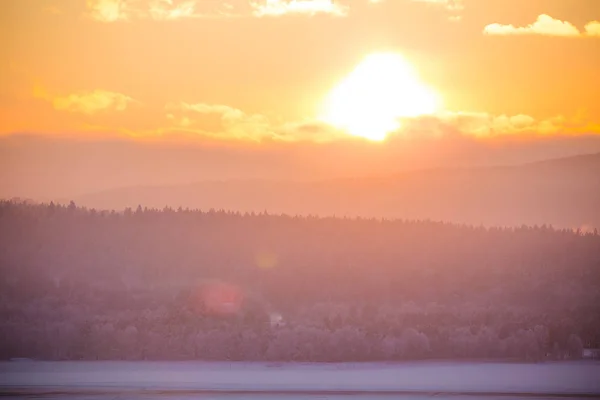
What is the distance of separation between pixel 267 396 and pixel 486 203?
615 inches

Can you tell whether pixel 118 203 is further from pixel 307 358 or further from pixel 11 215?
pixel 307 358

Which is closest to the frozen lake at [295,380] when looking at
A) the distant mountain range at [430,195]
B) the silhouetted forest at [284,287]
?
the silhouetted forest at [284,287]

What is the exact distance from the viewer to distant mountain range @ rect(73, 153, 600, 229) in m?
24.8

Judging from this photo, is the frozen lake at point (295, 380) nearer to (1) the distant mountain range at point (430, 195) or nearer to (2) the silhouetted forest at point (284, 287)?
(2) the silhouetted forest at point (284, 287)

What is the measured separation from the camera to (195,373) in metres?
15.2

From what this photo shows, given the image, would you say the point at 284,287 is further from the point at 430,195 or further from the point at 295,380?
the point at 430,195

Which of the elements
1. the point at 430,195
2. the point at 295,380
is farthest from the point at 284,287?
the point at 430,195

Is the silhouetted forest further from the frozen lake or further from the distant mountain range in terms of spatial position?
the distant mountain range

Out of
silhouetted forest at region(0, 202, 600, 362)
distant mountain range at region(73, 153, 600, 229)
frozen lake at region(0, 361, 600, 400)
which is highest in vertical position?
distant mountain range at region(73, 153, 600, 229)

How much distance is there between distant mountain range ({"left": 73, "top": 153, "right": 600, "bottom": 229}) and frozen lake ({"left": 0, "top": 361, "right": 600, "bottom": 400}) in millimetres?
8642

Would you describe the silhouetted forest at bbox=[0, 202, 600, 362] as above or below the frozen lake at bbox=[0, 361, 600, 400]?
above

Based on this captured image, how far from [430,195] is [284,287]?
871 cm

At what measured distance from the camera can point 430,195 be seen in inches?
1069

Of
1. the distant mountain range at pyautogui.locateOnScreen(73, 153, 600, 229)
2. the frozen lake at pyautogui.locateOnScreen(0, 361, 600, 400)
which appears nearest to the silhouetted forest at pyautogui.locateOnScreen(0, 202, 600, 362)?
the frozen lake at pyautogui.locateOnScreen(0, 361, 600, 400)
